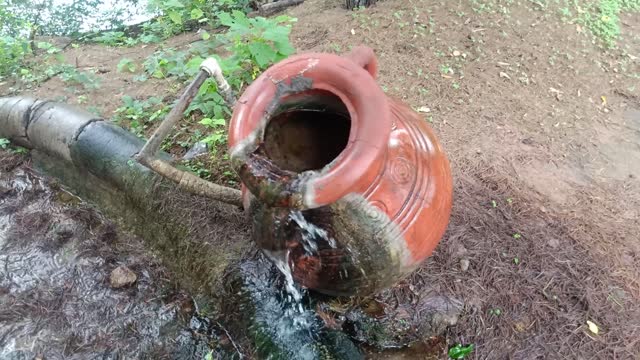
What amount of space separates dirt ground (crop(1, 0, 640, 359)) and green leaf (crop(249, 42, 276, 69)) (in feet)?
3.14

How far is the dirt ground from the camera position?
7.67 feet

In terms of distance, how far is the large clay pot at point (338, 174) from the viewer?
4.83 feet

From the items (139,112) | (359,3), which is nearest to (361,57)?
(139,112)

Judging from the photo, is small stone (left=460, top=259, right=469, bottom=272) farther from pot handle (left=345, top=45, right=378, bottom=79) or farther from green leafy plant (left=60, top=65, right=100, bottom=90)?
green leafy plant (left=60, top=65, right=100, bottom=90)

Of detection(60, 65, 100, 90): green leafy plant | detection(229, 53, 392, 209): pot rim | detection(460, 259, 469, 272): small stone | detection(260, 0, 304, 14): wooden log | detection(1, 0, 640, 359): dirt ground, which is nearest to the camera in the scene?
detection(229, 53, 392, 209): pot rim

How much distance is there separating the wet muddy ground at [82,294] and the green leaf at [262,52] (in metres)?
1.31

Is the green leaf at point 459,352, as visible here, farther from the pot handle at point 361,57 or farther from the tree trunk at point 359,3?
the tree trunk at point 359,3

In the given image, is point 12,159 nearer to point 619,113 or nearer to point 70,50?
point 70,50

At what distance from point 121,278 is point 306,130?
1514 mm

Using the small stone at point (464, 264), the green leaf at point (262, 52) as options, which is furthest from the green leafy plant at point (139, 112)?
the small stone at point (464, 264)

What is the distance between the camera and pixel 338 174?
56.3 inches

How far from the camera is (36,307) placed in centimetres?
259

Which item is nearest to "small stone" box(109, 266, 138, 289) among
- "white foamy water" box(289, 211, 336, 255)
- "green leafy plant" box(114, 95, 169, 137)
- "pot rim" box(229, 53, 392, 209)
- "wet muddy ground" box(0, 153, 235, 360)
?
"wet muddy ground" box(0, 153, 235, 360)

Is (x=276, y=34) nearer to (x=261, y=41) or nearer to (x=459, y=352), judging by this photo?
(x=261, y=41)
